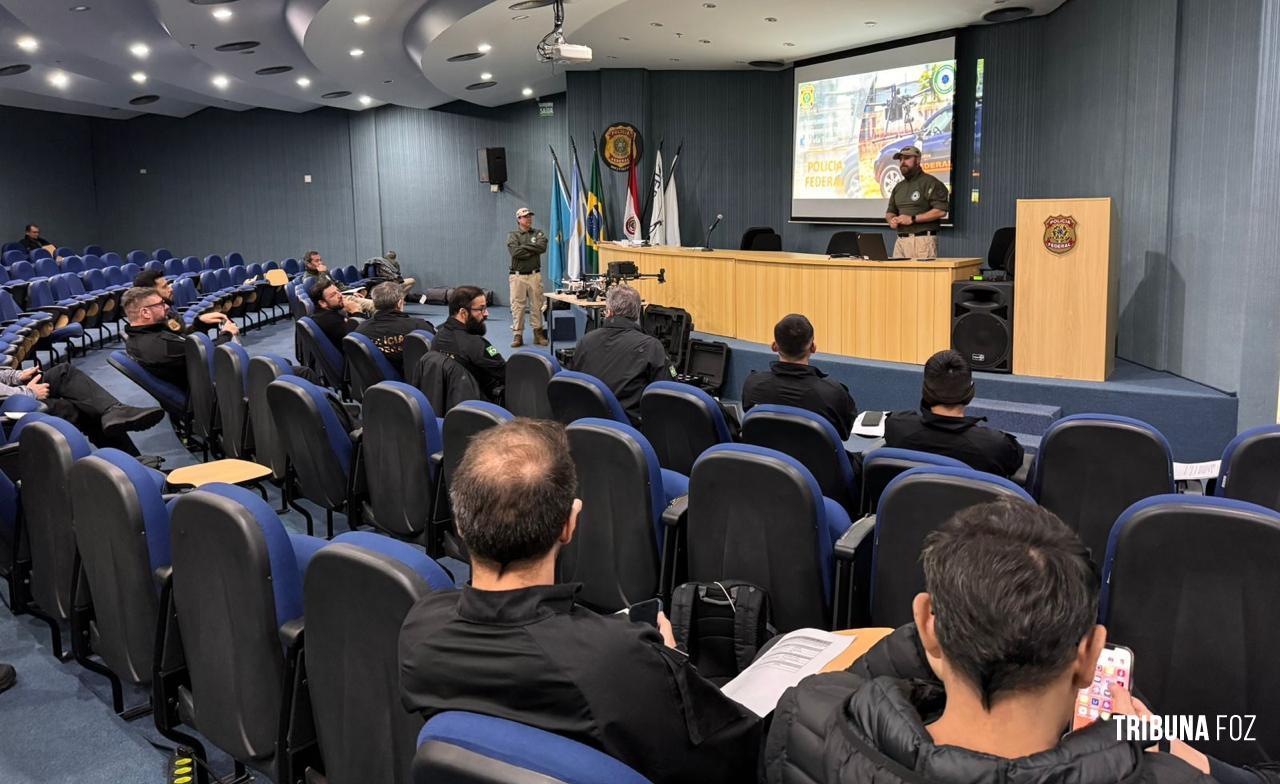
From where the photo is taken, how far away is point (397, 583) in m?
1.89

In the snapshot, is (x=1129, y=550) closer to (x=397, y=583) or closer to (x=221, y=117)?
(x=397, y=583)

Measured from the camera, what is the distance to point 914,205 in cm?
776

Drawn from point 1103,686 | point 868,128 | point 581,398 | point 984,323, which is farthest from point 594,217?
point 1103,686

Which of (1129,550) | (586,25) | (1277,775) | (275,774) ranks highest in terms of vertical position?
(586,25)

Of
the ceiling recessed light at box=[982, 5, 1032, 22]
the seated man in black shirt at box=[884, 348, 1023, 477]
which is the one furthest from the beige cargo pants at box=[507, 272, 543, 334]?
the seated man in black shirt at box=[884, 348, 1023, 477]

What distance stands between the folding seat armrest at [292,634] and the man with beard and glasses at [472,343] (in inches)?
127

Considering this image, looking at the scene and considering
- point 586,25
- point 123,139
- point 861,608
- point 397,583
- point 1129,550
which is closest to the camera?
point 397,583

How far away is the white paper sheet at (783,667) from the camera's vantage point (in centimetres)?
192

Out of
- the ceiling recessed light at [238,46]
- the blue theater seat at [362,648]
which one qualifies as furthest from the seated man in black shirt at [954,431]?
the ceiling recessed light at [238,46]

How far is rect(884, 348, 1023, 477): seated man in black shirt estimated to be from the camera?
133 inches

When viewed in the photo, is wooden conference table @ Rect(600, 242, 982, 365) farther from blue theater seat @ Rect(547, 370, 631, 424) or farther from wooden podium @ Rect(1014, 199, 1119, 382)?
blue theater seat @ Rect(547, 370, 631, 424)

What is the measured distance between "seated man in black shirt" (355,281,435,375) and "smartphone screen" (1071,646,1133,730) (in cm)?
574

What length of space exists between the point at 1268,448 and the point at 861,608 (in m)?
1.44

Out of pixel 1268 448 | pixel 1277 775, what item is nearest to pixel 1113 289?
pixel 1268 448
